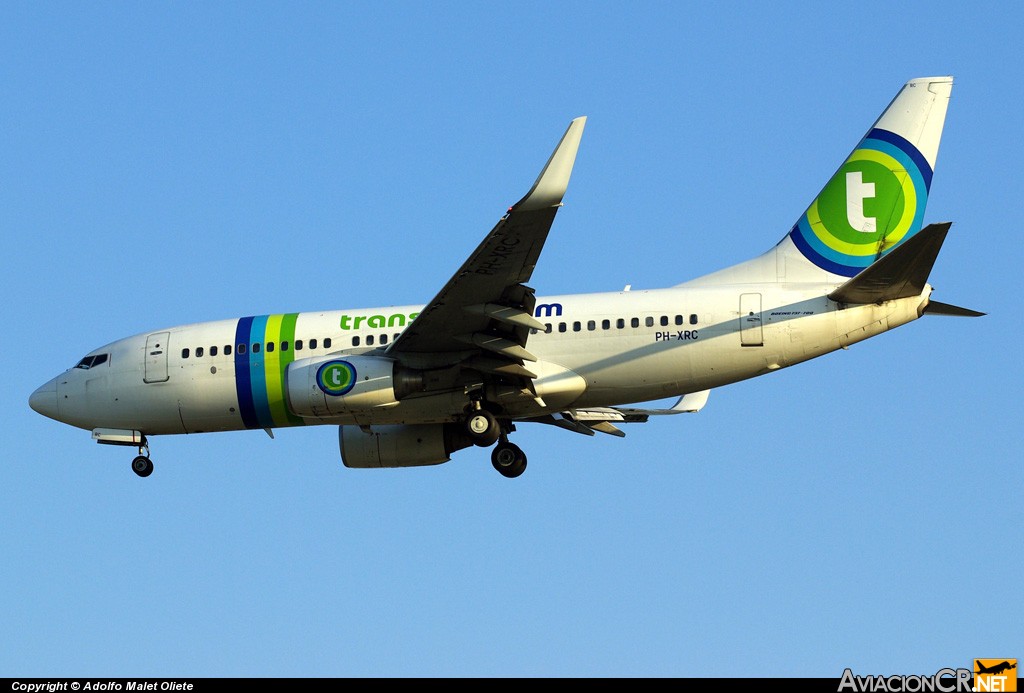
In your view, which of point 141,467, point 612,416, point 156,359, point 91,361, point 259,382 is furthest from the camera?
point 612,416

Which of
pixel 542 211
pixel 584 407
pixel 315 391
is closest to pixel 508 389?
pixel 584 407

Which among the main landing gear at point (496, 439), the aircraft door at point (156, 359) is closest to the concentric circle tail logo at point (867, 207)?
the main landing gear at point (496, 439)

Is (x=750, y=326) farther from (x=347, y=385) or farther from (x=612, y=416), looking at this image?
(x=347, y=385)

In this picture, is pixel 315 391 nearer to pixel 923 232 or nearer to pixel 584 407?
pixel 584 407

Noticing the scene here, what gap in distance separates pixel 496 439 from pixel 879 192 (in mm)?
10387

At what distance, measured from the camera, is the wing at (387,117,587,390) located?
1137 inches

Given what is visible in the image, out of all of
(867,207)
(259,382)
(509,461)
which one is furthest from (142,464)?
(867,207)

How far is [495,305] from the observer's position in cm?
3216

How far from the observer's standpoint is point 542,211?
2928cm

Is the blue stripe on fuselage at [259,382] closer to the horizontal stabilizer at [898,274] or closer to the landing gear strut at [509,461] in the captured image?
the landing gear strut at [509,461]

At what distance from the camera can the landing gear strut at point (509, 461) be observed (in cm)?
3647

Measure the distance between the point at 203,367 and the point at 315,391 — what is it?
3.92m

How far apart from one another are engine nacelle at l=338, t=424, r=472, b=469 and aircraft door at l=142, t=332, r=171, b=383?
4656 mm

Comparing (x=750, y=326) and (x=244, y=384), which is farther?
(x=244, y=384)
